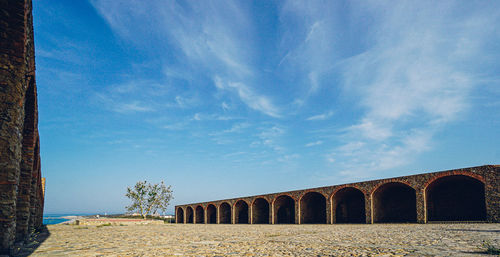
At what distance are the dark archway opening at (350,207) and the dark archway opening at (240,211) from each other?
1206 centimetres

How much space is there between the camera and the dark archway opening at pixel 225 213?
3709cm

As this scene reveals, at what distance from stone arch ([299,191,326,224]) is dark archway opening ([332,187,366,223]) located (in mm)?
1646

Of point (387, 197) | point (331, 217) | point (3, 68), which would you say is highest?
point (3, 68)

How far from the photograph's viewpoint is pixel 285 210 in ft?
104

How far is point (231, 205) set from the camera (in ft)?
114

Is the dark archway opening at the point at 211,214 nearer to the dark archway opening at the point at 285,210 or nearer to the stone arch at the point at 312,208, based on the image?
the dark archway opening at the point at 285,210

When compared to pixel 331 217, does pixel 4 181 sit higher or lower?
higher

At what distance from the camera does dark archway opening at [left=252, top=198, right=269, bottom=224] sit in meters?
32.3

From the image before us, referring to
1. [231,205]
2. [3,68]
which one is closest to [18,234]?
[3,68]

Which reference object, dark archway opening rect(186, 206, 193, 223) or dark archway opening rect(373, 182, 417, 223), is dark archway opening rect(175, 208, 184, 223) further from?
dark archway opening rect(373, 182, 417, 223)

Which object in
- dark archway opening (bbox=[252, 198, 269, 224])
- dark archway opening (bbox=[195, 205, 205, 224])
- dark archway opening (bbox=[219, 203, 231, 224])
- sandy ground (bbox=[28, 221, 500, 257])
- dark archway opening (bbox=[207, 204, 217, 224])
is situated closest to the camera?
sandy ground (bbox=[28, 221, 500, 257])

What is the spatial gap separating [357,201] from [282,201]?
760 centimetres

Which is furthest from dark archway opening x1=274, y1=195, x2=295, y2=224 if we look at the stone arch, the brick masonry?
the stone arch

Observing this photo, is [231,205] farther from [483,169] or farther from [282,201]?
[483,169]
